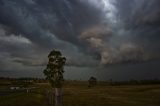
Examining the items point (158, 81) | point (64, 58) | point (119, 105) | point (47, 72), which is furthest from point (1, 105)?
point (158, 81)

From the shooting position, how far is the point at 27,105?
40.3 metres

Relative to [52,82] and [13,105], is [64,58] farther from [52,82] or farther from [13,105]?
[13,105]

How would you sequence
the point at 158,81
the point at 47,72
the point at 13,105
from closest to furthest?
the point at 13,105
the point at 47,72
the point at 158,81

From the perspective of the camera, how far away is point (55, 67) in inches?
2542

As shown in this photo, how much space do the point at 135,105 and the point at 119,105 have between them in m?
2.81

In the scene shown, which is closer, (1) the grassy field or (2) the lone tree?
(1) the grassy field

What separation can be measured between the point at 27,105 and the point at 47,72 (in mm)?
24047

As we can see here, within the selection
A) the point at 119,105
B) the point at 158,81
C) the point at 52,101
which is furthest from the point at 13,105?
the point at 158,81

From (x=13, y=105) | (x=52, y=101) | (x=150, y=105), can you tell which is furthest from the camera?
(x=150, y=105)

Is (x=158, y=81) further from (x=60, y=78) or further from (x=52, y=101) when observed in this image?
(x=52, y=101)

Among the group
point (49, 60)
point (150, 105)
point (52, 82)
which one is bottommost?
point (150, 105)

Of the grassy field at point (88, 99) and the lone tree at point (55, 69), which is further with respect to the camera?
the lone tree at point (55, 69)

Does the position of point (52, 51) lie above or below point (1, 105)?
above

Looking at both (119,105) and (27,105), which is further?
(119,105)
